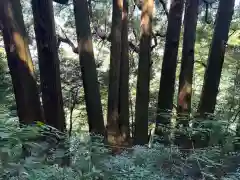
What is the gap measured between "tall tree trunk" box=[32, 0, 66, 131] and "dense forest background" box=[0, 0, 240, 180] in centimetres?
1

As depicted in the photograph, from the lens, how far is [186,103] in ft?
20.8

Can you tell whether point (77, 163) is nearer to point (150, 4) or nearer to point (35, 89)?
point (35, 89)

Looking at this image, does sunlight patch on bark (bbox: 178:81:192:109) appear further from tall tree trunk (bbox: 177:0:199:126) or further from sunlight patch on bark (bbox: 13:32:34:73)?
sunlight patch on bark (bbox: 13:32:34:73)

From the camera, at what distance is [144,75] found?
258 inches

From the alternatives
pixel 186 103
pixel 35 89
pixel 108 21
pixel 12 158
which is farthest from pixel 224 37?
pixel 108 21

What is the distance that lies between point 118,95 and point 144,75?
0.68 meters

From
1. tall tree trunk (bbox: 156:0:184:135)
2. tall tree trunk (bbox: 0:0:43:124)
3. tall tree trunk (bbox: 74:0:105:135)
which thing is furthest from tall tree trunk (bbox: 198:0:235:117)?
tall tree trunk (bbox: 0:0:43:124)

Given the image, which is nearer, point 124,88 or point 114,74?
point 114,74

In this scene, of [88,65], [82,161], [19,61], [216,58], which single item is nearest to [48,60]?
[19,61]

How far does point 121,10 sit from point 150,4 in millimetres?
687

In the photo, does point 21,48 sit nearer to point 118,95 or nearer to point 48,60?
point 48,60

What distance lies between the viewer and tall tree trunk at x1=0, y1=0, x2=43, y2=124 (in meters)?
3.73

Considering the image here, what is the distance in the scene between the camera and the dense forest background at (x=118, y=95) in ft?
5.84

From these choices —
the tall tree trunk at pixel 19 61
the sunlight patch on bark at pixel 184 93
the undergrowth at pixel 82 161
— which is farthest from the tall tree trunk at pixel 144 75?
the undergrowth at pixel 82 161
